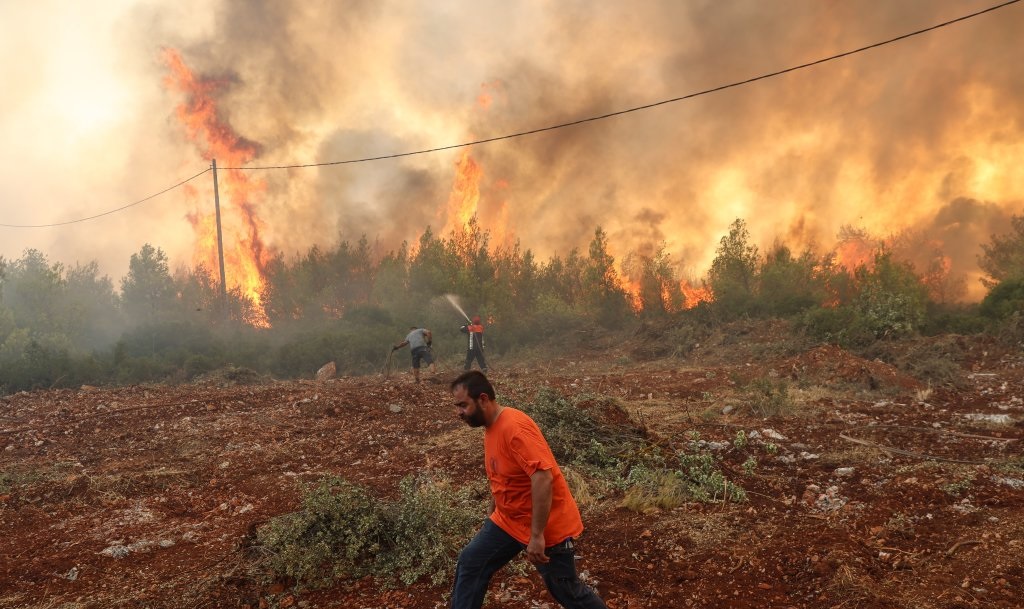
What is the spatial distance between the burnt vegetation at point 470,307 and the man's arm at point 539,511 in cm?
1309

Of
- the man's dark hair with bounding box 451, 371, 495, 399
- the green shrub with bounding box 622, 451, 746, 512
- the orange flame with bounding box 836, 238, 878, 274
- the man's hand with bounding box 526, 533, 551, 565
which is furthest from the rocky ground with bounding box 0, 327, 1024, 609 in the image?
the orange flame with bounding box 836, 238, 878, 274

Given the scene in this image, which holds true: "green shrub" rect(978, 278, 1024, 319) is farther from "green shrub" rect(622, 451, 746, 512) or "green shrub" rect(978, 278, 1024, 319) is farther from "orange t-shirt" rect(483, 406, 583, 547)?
"orange t-shirt" rect(483, 406, 583, 547)

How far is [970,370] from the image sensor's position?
14.4 metres

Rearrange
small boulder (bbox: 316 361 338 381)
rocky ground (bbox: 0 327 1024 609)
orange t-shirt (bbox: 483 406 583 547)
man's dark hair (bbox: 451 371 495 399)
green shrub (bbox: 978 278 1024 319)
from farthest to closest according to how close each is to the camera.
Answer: small boulder (bbox: 316 361 338 381) → green shrub (bbox: 978 278 1024 319) → rocky ground (bbox: 0 327 1024 609) → man's dark hair (bbox: 451 371 495 399) → orange t-shirt (bbox: 483 406 583 547)

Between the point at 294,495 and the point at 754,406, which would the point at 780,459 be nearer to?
the point at 754,406

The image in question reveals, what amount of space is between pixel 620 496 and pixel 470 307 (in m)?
25.2

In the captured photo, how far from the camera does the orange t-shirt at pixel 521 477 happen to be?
9.59 feet

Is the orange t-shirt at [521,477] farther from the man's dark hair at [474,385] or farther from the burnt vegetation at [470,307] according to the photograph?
the burnt vegetation at [470,307]

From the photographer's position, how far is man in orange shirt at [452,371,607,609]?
2.87 meters

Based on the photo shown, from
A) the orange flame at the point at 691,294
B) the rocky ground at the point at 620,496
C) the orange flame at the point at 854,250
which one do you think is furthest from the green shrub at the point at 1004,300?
the orange flame at the point at 854,250

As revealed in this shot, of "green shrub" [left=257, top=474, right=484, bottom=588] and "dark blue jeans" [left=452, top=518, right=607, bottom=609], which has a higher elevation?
"dark blue jeans" [left=452, top=518, right=607, bottom=609]

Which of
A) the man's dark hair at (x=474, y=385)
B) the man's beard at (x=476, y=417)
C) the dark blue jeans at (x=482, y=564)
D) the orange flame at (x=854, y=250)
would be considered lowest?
the dark blue jeans at (x=482, y=564)

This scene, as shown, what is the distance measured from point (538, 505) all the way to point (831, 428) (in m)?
6.99

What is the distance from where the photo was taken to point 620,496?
6129mm
